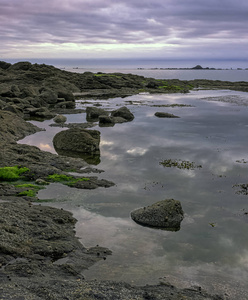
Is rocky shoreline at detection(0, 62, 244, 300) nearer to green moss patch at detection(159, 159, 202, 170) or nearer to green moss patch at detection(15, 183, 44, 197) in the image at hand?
green moss patch at detection(15, 183, 44, 197)

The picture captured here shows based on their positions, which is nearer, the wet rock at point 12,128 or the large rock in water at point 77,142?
the large rock in water at point 77,142

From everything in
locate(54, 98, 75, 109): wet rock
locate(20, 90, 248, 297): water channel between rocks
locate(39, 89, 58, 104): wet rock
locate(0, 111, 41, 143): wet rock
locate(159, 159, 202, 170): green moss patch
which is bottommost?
locate(20, 90, 248, 297): water channel between rocks

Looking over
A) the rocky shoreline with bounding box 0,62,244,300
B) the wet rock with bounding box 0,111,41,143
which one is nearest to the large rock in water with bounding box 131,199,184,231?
the rocky shoreline with bounding box 0,62,244,300

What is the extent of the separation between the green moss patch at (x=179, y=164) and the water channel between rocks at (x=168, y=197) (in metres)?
0.39

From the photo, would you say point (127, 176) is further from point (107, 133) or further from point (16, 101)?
point (16, 101)

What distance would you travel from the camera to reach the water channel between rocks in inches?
487

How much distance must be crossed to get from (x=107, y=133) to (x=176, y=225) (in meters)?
23.9

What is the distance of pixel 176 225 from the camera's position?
16.1 m

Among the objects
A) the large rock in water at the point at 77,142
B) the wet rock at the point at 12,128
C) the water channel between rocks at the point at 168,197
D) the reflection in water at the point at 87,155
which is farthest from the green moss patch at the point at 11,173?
the wet rock at the point at 12,128

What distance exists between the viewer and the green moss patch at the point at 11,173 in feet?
71.7

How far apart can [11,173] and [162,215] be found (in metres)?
10.8

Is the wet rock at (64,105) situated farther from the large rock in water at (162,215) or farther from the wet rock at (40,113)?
the large rock in water at (162,215)

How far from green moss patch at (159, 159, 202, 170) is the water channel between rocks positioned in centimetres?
39

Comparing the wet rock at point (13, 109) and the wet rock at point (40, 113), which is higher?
the wet rock at point (13, 109)
